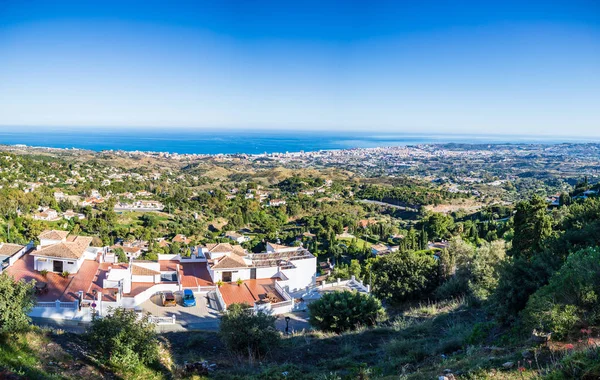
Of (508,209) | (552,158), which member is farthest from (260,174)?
(552,158)

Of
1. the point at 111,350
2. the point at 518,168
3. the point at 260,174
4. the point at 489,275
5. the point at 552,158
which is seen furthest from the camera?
the point at 552,158

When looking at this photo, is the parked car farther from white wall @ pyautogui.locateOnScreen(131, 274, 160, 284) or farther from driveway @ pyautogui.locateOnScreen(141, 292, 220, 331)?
white wall @ pyautogui.locateOnScreen(131, 274, 160, 284)

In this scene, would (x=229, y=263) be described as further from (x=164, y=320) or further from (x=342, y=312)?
(x=342, y=312)

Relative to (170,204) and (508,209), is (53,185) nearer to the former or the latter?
(170,204)

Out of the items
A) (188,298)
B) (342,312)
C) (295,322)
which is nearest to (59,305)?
(188,298)

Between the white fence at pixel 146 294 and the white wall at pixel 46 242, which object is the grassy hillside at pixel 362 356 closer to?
the white fence at pixel 146 294

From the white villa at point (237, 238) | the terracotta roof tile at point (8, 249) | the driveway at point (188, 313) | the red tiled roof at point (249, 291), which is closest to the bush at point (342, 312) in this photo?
the driveway at point (188, 313)
